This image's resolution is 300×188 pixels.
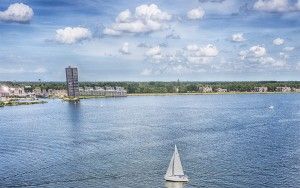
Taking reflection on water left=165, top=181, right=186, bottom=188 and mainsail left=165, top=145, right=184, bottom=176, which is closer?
reflection on water left=165, top=181, right=186, bottom=188

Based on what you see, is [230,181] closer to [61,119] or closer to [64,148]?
[64,148]

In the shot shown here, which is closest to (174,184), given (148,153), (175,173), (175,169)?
(175,173)

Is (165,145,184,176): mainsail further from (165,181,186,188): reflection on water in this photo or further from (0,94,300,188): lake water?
(0,94,300,188): lake water

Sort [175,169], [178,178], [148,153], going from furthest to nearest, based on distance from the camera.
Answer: [148,153]
[175,169]
[178,178]

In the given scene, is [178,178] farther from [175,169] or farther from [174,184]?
[175,169]

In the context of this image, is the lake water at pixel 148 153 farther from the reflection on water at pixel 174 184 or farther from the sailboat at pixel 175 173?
the sailboat at pixel 175 173

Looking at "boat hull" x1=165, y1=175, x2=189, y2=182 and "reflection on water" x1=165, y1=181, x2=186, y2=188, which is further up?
"boat hull" x1=165, y1=175, x2=189, y2=182

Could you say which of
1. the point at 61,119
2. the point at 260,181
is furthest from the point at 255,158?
the point at 61,119

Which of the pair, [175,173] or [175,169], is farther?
[175,169]

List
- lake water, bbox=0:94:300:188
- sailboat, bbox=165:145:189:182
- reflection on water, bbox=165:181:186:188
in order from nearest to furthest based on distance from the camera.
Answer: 1. reflection on water, bbox=165:181:186:188
2. sailboat, bbox=165:145:189:182
3. lake water, bbox=0:94:300:188

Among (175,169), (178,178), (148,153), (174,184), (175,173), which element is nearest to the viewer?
(174,184)

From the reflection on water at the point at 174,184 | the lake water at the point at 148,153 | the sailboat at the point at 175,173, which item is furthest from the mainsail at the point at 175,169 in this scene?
the lake water at the point at 148,153

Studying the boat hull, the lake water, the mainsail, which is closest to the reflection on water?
the lake water

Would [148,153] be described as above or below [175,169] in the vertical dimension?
below
